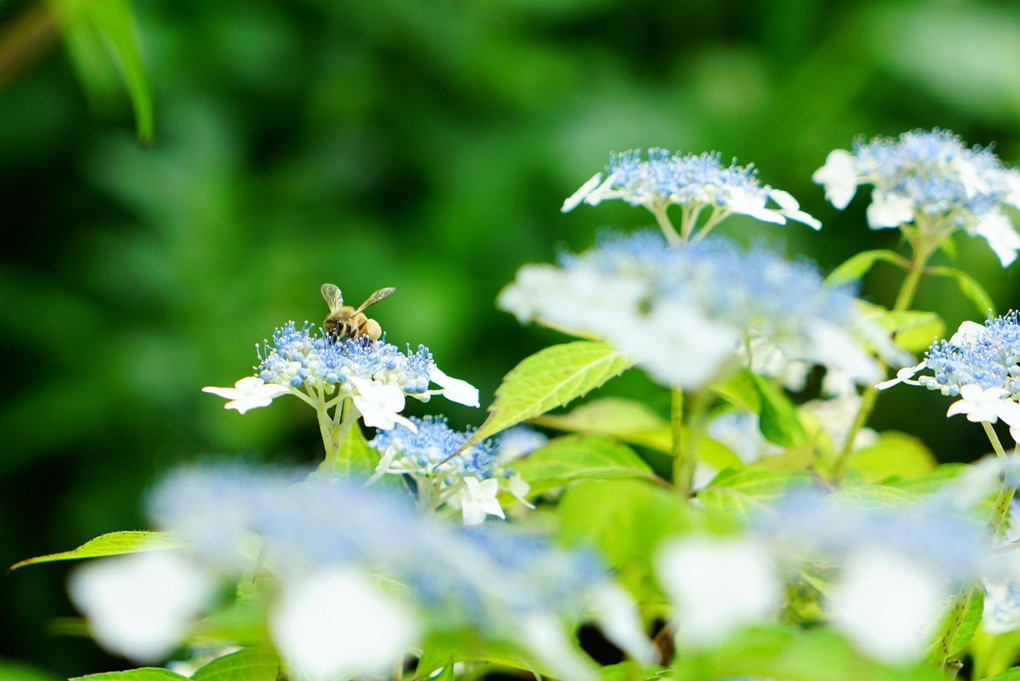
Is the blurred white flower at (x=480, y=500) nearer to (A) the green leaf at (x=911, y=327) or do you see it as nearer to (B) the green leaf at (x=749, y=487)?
(B) the green leaf at (x=749, y=487)

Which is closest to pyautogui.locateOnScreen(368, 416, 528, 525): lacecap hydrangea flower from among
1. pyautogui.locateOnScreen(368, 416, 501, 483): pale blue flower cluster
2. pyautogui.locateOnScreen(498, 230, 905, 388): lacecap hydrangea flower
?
pyautogui.locateOnScreen(368, 416, 501, 483): pale blue flower cluster

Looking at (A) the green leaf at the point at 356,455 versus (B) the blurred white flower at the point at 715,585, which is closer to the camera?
(B) the blurred white flower at the point at 715,585

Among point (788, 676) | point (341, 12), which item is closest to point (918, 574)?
point (788, 676)

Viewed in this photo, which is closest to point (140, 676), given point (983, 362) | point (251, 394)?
point (251, 394)

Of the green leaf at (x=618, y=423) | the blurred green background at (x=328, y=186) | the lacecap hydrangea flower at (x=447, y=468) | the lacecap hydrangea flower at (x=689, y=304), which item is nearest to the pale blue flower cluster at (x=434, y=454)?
the lacecap hydrangea flower at (x=447, y=468)

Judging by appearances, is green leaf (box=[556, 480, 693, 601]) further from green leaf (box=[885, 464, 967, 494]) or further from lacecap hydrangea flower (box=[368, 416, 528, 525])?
green leaf (box=[885, 464, 967, 494])

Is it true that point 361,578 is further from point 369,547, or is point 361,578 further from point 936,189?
point 936,189
